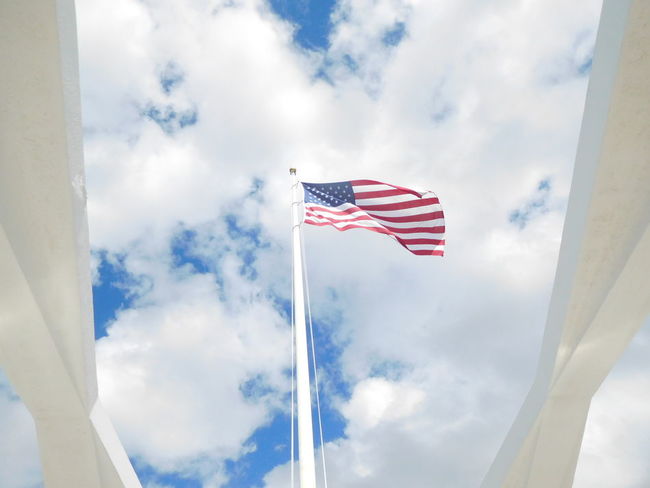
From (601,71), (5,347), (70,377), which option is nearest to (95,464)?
(70,377)

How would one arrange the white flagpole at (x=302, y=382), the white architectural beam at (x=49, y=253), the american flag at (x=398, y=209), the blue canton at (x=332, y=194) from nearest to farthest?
the white architectural beam at (x=49, y=253) → the white flagpole at (x=302, y=382) → the american flag at (x=398, y=209) → the blue canton at (x=332, y=194)

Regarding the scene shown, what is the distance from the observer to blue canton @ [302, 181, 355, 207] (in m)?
11.9

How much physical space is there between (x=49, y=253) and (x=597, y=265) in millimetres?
5116

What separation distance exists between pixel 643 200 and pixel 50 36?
4986 mm

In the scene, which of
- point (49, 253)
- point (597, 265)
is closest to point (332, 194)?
point (597, 265)

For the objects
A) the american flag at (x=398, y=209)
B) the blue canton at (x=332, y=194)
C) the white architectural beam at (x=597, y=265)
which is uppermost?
the blue canton at (x=332, y=194)

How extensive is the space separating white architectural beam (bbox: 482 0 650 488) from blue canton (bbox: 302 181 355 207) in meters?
6.11

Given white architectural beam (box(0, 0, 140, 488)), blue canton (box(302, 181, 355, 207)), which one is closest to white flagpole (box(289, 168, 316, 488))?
blue canton (box(302, 181, 355, 207))

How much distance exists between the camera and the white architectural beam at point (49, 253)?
4059mm

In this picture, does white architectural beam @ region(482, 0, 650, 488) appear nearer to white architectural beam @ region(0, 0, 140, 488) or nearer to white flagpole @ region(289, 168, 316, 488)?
white flagpole @ region(289, 168, 316, 488)

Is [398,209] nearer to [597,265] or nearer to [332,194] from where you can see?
[332,194]

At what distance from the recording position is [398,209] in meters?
11.8

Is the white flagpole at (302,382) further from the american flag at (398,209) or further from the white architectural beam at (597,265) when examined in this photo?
the white architectural beam at (597,265)

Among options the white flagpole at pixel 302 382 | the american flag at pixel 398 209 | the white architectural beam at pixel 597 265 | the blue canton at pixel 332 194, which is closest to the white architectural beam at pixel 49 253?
the white flagpole at pixel 302 382
